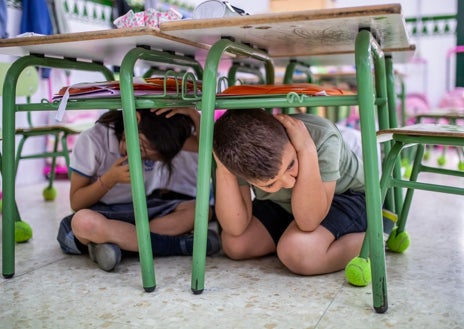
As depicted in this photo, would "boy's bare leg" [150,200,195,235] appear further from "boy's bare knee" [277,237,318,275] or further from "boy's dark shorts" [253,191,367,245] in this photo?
"boy's bare knee" [277,237,318,275]

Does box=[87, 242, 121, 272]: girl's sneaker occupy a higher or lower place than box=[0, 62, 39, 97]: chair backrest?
lower

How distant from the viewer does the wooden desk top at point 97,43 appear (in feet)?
3.93

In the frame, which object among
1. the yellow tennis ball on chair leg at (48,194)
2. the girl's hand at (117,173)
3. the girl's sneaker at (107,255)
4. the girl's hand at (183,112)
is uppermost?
the girl's hand at (183,112)

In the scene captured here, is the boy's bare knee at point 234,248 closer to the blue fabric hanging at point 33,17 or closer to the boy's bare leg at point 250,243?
the boy's bare leg at point 250,243

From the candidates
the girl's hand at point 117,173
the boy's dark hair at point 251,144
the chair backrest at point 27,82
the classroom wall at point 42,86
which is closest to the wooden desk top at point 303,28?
the boy's dark hair at point 251,144

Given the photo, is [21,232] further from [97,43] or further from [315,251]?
[315,251]

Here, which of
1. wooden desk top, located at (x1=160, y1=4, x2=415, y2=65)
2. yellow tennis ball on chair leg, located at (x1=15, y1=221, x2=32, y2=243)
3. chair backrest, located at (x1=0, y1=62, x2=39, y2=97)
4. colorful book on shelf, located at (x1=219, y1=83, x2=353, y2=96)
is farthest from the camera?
chair backrest, located at (x1=0, y1=62, x2=39, y2=97)

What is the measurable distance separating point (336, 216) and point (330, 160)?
8.9 inches

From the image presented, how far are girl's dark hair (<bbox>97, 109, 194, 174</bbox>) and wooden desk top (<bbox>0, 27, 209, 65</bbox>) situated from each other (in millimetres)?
211

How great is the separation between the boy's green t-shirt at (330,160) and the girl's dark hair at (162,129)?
300mm

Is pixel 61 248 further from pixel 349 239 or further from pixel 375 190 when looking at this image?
pixel 375 190

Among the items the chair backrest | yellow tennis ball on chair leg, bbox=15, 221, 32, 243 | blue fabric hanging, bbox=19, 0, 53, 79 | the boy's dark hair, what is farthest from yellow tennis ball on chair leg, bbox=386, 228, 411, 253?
blue fabric hanging, bbox=19, 0, 53, 79

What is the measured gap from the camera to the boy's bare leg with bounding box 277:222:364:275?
1.32 metres

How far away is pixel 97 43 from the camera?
4.37ft
